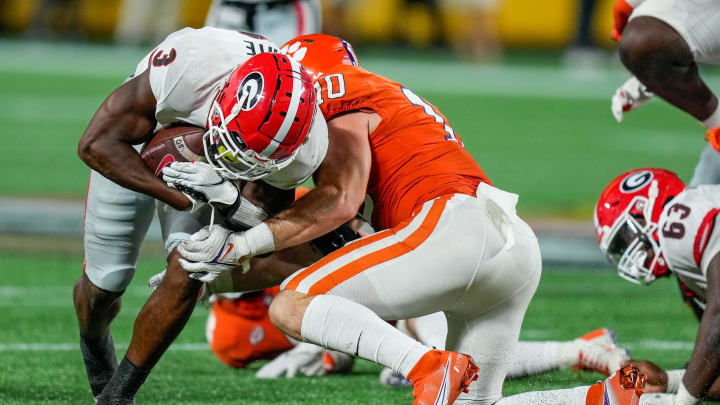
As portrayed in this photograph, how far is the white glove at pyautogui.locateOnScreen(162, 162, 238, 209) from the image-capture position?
11.2 ft

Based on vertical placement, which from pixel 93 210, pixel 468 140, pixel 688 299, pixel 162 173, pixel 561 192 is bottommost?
pixel 468 140

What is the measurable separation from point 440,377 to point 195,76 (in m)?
1.23

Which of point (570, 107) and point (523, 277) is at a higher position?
point (523, 277)

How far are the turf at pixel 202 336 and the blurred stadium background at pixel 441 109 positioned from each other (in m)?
0.01

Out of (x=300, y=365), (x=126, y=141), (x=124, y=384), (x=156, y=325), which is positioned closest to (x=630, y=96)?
(x=300, y=365)

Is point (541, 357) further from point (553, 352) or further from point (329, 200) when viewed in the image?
point (329, 200)

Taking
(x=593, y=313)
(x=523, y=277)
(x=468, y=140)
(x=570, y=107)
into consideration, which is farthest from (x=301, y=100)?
(x=570, y=107)

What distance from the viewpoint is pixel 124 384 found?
348 centimetres

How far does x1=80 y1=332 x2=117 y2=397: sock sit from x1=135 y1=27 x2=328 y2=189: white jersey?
751 mm

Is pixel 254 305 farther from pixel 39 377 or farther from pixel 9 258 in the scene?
pixel 9 258

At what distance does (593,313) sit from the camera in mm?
5488

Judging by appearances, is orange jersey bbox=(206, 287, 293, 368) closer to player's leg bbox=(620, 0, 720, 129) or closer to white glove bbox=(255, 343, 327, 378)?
white glove bbox=(255, 343, 327, 378)

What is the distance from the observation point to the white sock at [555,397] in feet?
10.9

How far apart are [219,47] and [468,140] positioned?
24.5 ft
